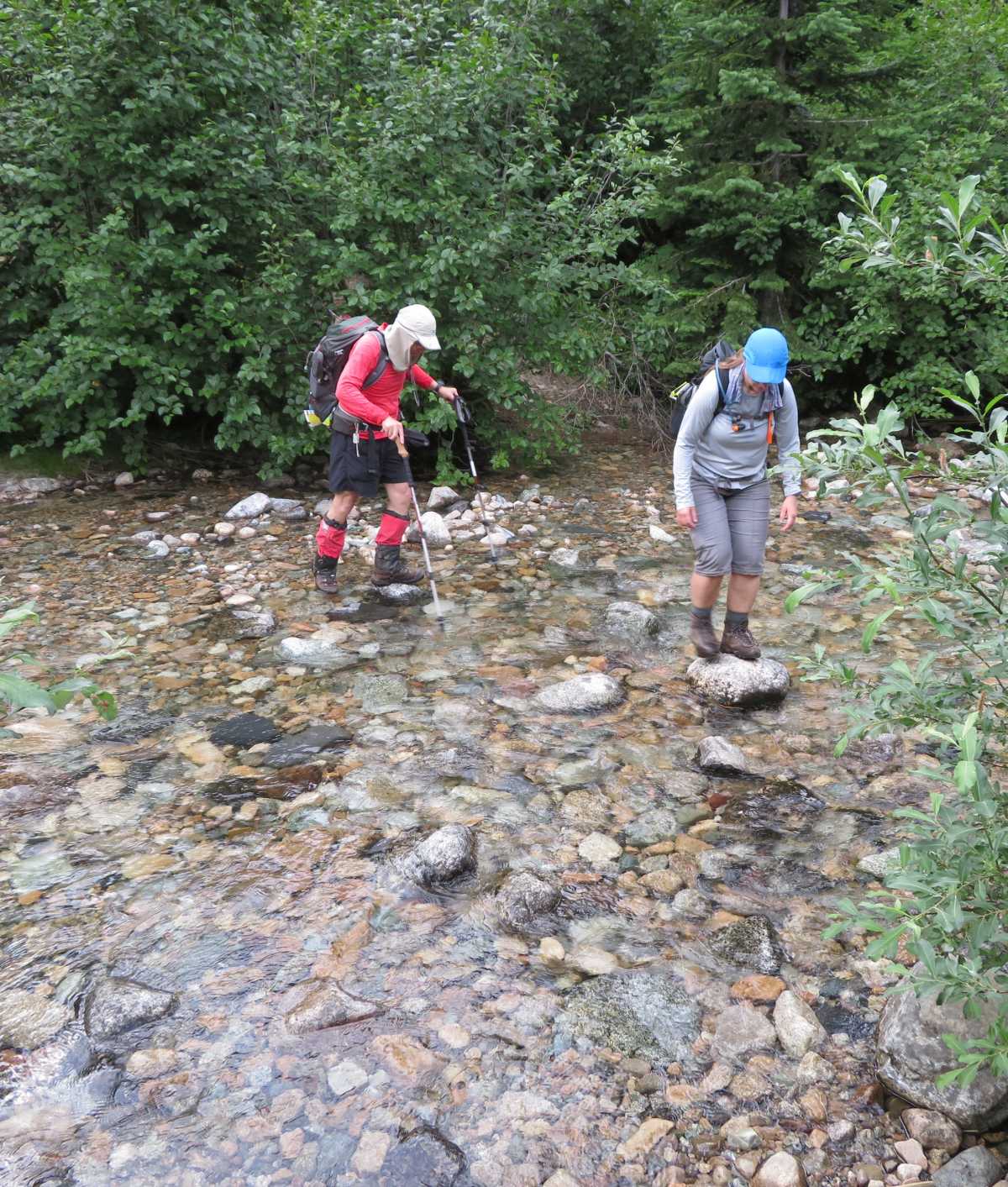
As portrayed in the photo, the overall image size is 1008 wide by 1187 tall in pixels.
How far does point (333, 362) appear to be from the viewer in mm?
6770

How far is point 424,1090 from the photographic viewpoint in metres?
2.82

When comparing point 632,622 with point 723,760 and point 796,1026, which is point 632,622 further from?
point 796,1026

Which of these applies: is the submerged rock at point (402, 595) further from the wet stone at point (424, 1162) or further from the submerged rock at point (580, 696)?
the wet stone at point (424, 1162)

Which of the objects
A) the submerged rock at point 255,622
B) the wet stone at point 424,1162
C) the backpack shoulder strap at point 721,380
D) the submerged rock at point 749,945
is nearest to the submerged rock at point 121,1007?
the wet stone at point 424,1162

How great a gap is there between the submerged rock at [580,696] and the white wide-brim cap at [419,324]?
106 inches

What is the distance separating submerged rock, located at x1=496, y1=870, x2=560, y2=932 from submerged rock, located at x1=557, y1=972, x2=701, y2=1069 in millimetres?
409

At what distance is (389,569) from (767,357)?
12.1 feet

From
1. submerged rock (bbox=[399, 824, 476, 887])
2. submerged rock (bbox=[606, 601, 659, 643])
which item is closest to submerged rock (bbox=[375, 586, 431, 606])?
submerged rock (bbox=[606, 601, 659, 643])

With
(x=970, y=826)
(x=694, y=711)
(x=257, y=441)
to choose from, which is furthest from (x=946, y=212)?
(x=257, y=441)

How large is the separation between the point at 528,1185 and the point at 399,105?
29.6 ft

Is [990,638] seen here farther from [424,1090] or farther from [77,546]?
[77,546]

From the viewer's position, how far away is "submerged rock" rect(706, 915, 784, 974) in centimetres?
331

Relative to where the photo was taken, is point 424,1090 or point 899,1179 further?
point 424,1090

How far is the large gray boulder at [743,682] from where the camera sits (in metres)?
5.28
